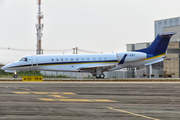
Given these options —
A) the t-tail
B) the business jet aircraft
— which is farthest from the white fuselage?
the t-tail

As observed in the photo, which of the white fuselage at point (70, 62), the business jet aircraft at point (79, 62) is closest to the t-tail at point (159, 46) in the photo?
the business jet aircraft at point (79, 62)

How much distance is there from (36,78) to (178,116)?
26102mm

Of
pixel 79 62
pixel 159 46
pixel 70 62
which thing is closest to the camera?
pixel 70 62

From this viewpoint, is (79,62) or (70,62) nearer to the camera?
(70,62)

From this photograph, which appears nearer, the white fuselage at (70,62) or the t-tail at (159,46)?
the white fuselage at (70,62)

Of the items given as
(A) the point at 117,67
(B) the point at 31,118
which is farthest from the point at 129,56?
(B) the point at 31,118

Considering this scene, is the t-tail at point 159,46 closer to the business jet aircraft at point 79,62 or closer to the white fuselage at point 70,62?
the business jet aircraft at point 79,62

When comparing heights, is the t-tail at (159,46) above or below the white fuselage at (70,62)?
above

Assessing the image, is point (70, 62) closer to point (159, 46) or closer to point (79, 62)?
point (79, 62)

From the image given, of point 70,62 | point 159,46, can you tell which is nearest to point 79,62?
point 70,62

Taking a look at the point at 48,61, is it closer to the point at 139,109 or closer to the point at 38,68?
the point at 38,68

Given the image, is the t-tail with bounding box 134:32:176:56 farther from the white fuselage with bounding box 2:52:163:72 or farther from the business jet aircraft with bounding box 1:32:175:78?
the white fuselage with bounding box 2:52:163:72

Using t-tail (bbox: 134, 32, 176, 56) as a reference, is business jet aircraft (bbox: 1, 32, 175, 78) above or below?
below

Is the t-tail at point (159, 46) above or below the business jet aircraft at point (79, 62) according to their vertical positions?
above
